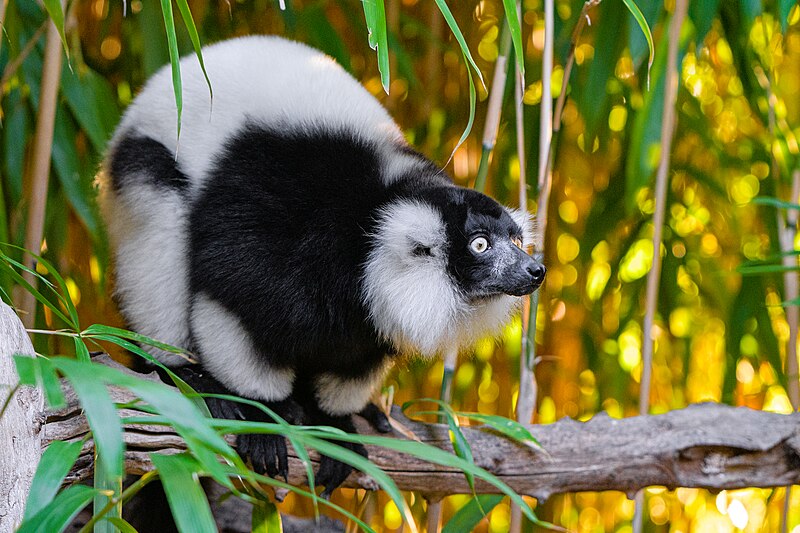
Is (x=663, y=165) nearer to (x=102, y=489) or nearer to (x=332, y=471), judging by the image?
(x=332, y=471)

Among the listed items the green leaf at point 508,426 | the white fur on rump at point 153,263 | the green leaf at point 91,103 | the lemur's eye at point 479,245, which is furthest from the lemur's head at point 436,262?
the green leaf at point 91,103

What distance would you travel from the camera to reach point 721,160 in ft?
7.01

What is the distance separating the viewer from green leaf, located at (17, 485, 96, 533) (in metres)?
0.67

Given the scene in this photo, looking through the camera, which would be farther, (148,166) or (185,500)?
(148,166)

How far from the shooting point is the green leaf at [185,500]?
2.19 feet

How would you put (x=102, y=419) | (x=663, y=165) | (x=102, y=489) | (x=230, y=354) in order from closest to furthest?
1. (x=102, y=419)
2. (x=102, y=489)
3. (x=230, y=354)
4. (x=663, y=165)

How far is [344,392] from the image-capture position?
157 centimetres

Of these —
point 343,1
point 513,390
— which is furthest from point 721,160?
point 343,1

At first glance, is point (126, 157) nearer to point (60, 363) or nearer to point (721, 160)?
point (60, 363)

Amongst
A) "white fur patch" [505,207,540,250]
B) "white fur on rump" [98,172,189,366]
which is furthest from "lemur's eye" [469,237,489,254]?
"white fur on rump" [98,172,189,366]

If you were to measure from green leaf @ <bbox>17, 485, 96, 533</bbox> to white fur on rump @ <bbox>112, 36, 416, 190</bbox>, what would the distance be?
86 centimetres

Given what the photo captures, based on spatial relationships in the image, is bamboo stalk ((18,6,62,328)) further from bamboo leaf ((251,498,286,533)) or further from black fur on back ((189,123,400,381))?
bamboo leaf ((251,498,286,533))

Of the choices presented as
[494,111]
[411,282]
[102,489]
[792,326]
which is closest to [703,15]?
[494,111]

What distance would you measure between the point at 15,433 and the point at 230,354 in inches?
22.9
